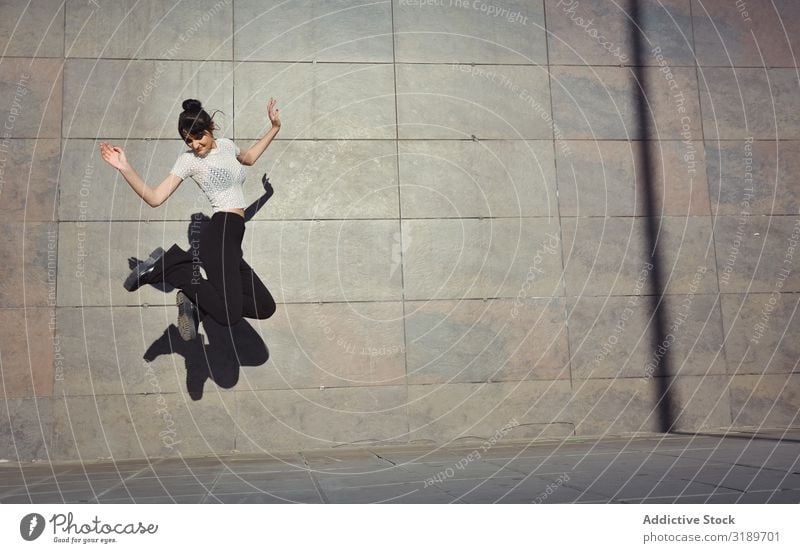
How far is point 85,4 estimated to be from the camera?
9.20m

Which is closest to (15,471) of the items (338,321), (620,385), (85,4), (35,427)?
(35,427)

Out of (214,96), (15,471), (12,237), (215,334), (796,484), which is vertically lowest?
(15,471)

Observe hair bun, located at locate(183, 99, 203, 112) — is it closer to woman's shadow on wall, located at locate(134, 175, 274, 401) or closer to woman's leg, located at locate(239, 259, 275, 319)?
woman's leg, located at locate(239, 259, 275, 319)

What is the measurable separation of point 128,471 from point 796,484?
18.9 feet

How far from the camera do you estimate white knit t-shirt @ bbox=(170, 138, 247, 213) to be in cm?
759

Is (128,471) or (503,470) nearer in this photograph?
(503,470)

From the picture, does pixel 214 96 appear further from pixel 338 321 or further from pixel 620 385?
pixel 620 385

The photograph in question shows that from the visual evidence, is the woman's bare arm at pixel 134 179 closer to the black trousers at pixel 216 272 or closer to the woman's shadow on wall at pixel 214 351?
the black trousers at pixel 216 272

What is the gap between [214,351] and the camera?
8.78 metres

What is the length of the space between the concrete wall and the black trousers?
1.47 metres

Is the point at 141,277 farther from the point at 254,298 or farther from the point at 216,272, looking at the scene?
the point at 254,298

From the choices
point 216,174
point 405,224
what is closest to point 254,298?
point 216,174
